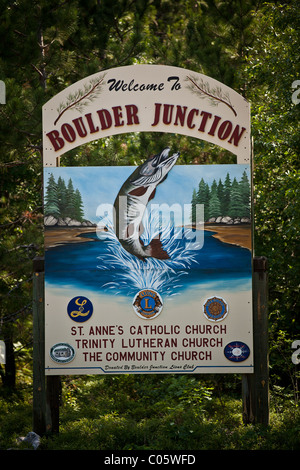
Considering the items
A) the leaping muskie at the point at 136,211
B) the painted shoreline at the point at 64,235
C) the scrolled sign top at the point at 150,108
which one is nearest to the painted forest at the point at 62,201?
the painted shoreline at the point at 64,235

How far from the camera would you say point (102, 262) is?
6.27m

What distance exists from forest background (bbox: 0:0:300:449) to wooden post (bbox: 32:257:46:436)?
47 centimetres

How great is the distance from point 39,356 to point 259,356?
235 centimetres

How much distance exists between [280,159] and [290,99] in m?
1.00

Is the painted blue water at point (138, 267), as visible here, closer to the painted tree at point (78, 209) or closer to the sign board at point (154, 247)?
the sign board at point (154, 247)

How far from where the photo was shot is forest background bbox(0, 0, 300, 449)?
7961 millimetres

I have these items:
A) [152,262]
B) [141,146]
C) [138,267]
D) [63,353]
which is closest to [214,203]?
[152,262]

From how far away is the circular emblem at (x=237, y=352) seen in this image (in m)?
6.17

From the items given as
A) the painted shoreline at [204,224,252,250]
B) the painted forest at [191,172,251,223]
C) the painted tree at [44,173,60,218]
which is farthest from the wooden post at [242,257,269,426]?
the painted tree at [44,173,60,218]

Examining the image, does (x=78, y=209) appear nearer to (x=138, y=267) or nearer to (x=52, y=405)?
(x=138, y=267)

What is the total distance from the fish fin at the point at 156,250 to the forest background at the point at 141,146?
72.5 inches

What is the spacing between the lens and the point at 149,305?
6215 millimetres

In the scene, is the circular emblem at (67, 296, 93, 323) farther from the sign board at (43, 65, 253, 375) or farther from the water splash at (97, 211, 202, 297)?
the water splash at (97, 211, 202, 297)
